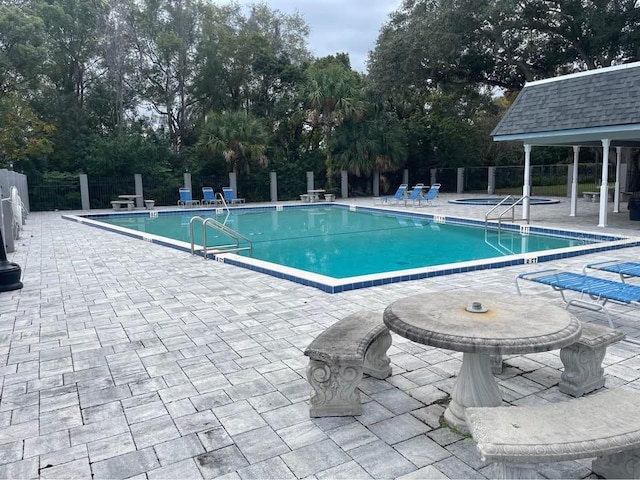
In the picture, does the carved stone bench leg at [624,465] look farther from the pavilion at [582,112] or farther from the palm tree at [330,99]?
the palm tree at [330,99]

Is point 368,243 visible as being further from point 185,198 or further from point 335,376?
point 185,198

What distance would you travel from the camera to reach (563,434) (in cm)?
214

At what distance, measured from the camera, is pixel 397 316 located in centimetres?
297

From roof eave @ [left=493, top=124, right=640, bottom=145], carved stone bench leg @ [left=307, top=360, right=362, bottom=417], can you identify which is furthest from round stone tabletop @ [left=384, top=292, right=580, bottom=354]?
roof eave @ [left=493, top=124, right=640, bottom=145]

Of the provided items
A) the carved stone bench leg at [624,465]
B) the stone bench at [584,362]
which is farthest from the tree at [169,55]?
the carved stone bench leg at [624,465]

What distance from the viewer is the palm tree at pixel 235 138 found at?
21812 millimetres

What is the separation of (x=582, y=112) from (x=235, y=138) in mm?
14222

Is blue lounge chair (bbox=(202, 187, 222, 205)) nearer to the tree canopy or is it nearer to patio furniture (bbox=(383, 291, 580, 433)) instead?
the tree canopy

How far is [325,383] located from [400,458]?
2.07 feet

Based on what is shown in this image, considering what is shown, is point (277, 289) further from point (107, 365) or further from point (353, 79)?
point (353, 79)

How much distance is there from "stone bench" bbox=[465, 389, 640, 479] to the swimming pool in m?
3.90

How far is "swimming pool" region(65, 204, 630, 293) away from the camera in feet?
24.7

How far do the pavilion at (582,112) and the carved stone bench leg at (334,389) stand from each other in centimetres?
1037

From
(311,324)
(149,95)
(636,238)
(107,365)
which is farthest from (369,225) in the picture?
(149,95)
